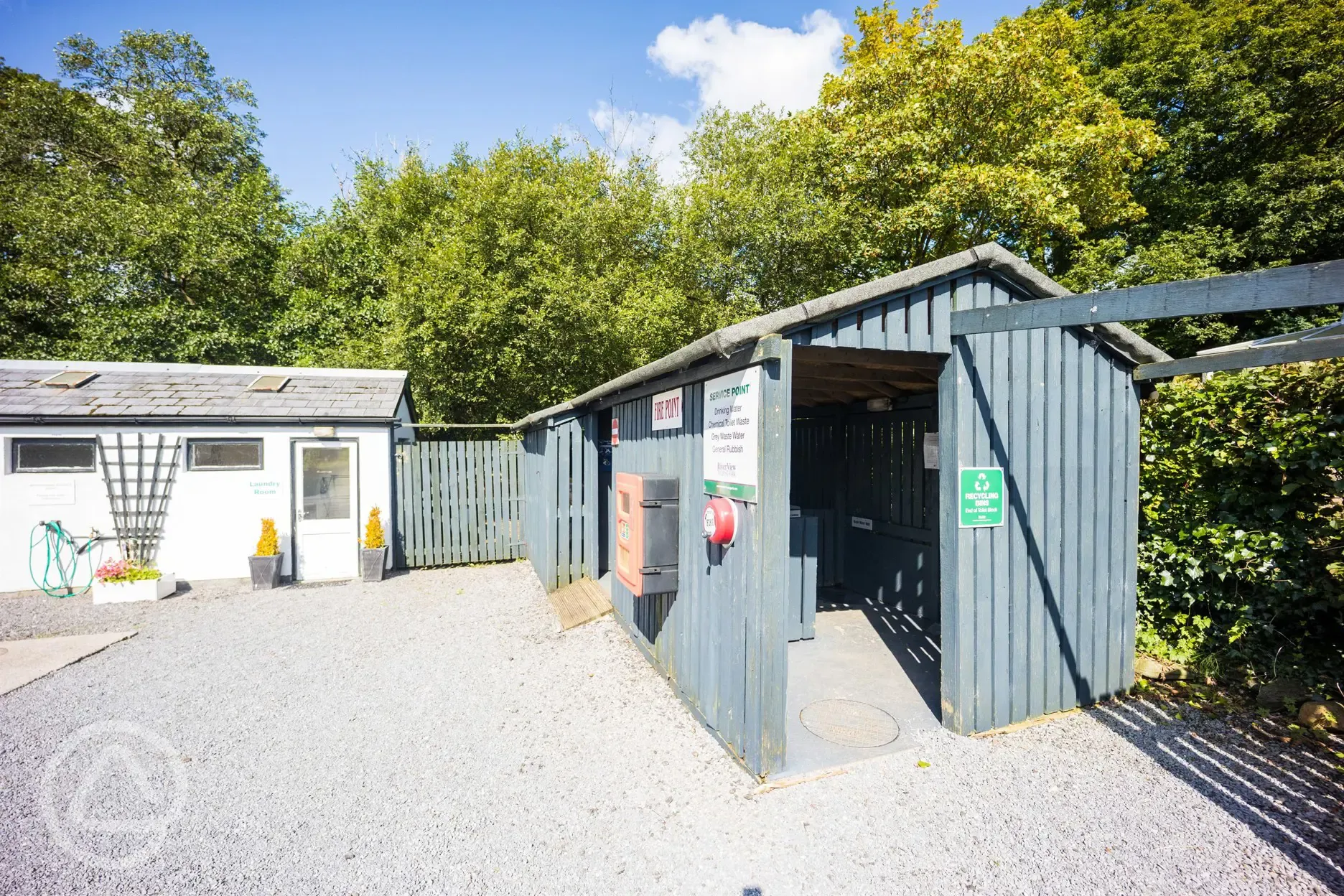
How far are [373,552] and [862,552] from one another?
23.3 feet

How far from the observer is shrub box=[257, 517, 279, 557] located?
794 cm

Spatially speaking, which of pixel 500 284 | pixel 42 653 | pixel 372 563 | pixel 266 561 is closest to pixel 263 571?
pixel 266 561

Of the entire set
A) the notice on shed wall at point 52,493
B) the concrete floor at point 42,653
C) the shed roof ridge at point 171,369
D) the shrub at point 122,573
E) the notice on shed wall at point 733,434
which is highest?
the shed roof ridge at point 171,369

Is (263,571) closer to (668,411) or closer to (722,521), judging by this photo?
(668,411)

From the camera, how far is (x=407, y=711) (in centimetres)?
433

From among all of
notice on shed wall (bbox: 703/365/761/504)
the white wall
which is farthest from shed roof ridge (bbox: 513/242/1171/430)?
the white wall

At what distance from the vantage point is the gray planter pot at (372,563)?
8.38 metres

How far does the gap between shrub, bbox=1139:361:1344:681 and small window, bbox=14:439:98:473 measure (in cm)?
1296

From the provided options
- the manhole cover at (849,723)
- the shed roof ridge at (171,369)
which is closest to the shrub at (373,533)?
the shed roof ridge at (171,369)

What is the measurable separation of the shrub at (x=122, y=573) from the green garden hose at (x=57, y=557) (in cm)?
54

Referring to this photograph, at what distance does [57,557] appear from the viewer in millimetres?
7910

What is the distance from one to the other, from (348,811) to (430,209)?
1750 centimetres

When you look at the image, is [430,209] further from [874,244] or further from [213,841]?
[213,841]

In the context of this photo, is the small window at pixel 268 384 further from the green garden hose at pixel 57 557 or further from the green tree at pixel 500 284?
the green tree at pixel 500 284
